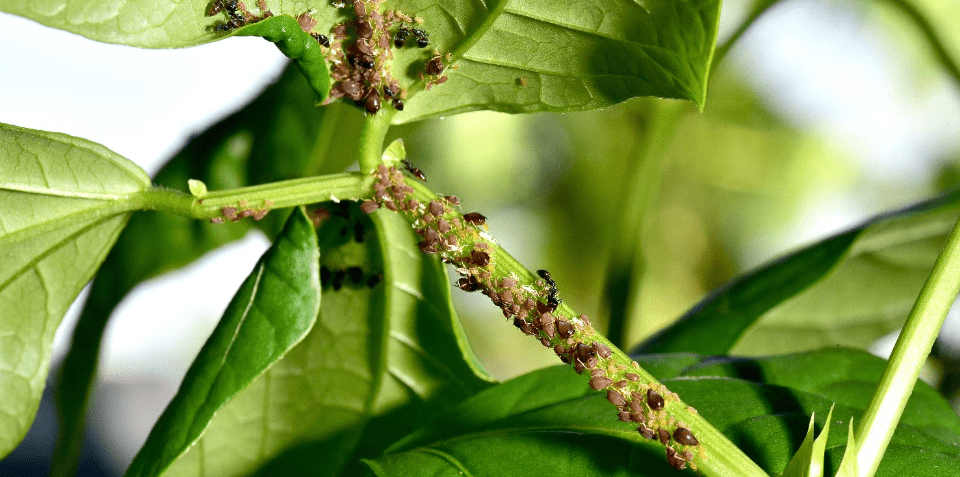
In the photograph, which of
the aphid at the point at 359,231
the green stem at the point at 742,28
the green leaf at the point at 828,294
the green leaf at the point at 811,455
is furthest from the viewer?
the green stem at the point at 742,28

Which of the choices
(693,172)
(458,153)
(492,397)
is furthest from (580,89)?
(693,172)

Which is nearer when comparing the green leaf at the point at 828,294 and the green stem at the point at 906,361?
the green stem at the point at 906,361

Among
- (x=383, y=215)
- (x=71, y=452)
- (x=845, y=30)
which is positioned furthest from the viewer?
(x=845, y=30)

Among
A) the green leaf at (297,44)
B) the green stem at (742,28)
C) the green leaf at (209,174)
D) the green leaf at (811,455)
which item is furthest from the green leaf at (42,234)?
the green stem at (742,28)

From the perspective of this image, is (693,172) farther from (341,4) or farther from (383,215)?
(341,4)

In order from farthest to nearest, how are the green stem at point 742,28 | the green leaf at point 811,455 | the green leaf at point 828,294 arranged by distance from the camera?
the green stem at point 742,28 → the green leaf at point 828,294 → the green leaf at point 811,455

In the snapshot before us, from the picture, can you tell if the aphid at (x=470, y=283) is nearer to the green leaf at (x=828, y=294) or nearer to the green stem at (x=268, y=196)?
the green stem at (x=268, y=196)

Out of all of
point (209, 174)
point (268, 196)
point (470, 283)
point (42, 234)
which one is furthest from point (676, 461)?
point (209, 174)
